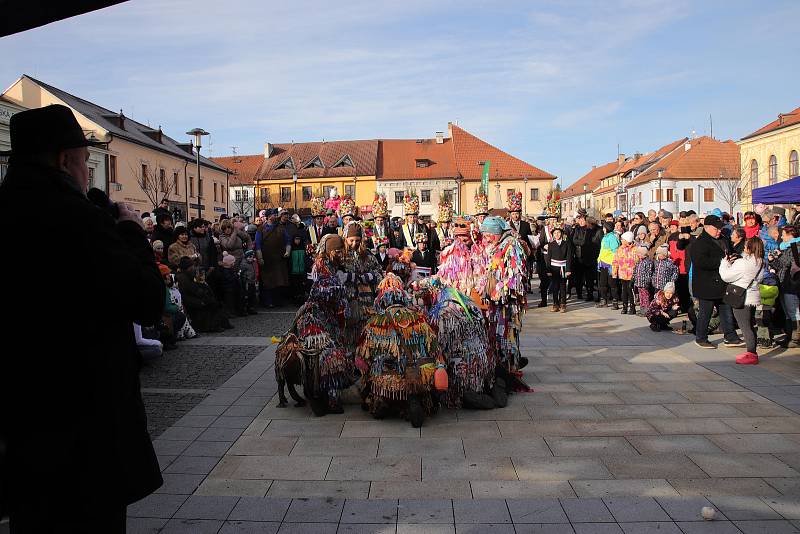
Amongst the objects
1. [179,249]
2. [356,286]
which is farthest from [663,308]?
[179,249]

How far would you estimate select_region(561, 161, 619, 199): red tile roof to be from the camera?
97881mm

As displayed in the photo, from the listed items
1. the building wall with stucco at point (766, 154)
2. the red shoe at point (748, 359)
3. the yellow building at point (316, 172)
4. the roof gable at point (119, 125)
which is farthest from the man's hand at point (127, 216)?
the yellow building at point (316, 172)

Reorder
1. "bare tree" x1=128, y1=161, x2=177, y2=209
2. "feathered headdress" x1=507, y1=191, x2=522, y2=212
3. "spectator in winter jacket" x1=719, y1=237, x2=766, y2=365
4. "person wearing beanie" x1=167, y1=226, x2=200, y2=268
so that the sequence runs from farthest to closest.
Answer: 1. "bare tree" x1=128, y1=161, x2=177, y2=209
2. "feathered headdress" x1=507, y1=191, x2=522, y2=212
3. "person wearing beanie" x1=167, y1=226, x2=200, y2=268
4. "spectator in winter jacket" x1=719, y1=237, x2=766, y2=365

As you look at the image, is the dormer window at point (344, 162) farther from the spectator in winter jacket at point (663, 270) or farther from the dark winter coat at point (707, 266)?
the dark winter coat at point (707, 266)

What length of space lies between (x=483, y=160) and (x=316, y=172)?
53.4 feet

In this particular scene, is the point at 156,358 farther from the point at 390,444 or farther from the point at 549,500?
the point at 549,500

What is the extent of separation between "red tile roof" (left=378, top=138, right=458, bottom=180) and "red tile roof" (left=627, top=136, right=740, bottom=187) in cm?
2109

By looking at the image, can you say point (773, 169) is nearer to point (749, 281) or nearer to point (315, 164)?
point (315, 164)

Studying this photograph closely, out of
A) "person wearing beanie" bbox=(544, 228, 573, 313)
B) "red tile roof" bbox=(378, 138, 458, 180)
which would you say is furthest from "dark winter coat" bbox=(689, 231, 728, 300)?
"red tile roof" bbox=(378, 138, 458, 180)

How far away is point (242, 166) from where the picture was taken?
212 ft

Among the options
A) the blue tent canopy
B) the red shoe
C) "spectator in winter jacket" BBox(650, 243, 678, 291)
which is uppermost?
the blue tent canopy

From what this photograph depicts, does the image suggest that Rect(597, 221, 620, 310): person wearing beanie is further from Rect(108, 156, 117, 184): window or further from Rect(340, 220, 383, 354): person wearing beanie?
Rect(108, 156, 117, 184): window

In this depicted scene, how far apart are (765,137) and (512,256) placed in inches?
1734

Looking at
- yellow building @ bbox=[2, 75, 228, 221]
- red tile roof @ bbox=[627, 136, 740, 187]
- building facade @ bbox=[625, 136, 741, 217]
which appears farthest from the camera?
red tile roof @ bbox=[627, 136, 740, 187]
